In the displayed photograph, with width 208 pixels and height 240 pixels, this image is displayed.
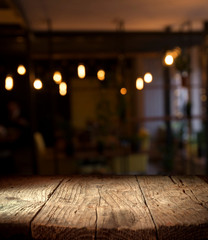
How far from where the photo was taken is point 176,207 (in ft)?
3.47

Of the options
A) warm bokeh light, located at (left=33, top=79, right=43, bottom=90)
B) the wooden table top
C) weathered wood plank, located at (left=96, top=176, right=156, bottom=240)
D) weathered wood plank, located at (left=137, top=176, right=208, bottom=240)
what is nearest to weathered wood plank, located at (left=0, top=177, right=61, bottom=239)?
the wooden table top

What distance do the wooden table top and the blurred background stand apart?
8.82ft

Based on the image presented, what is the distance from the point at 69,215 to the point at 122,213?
0.15 m

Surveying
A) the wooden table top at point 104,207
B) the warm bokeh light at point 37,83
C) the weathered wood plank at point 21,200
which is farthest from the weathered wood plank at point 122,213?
the warm bokeh light at point 37,83

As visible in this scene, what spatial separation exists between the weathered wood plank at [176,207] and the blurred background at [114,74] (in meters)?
2.71

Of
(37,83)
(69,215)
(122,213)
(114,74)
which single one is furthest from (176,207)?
(114,74)

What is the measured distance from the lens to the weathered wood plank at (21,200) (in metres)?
0.93

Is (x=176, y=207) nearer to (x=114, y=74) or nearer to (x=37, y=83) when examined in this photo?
(x=37, y=83)

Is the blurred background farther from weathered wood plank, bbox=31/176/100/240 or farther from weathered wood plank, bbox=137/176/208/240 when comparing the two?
weathered wood plank, bbox=31/176/100/240

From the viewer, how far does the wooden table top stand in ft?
2.94

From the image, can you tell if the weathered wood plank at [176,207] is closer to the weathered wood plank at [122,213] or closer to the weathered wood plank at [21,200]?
the weathered wood plank at [122,213]

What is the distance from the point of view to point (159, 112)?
9086 mm

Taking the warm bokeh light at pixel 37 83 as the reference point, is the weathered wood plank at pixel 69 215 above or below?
below

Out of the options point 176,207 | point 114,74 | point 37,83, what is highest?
point 114,74
